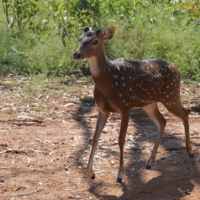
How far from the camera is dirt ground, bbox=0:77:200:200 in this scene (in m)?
5.09

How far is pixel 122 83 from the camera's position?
553 centimetres

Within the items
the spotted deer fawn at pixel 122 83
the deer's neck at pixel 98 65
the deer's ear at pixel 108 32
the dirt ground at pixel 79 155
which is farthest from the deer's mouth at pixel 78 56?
the dirt ground at pixel 79 155

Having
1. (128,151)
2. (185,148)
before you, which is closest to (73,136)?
(128,151)

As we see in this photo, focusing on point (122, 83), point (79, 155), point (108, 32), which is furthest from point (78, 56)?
point (79, 155)

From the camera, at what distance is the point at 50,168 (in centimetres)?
580

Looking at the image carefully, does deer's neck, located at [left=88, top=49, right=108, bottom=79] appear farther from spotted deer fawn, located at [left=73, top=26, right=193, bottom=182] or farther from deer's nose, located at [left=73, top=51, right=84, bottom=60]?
deer's nose, located at [left=73, top=51, right=84, bottom=60]

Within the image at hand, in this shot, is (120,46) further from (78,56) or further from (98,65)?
(78,56)

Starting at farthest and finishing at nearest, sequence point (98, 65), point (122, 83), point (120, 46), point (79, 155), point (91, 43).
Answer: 1. point (120, 46)
2. point (79, 155)
3. point (122, 83)
4. point (98, 65)
5. point (91, 43)

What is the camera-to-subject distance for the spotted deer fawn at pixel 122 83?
5.29m

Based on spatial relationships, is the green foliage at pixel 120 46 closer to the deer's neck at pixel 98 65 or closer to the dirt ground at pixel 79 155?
the dirt ground at pixel 79 155

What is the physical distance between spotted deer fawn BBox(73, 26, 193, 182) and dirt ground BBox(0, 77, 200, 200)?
0.94 ft

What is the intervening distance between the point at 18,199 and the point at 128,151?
2.41 metres

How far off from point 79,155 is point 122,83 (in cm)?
149

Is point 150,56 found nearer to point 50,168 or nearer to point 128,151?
point 128,151
